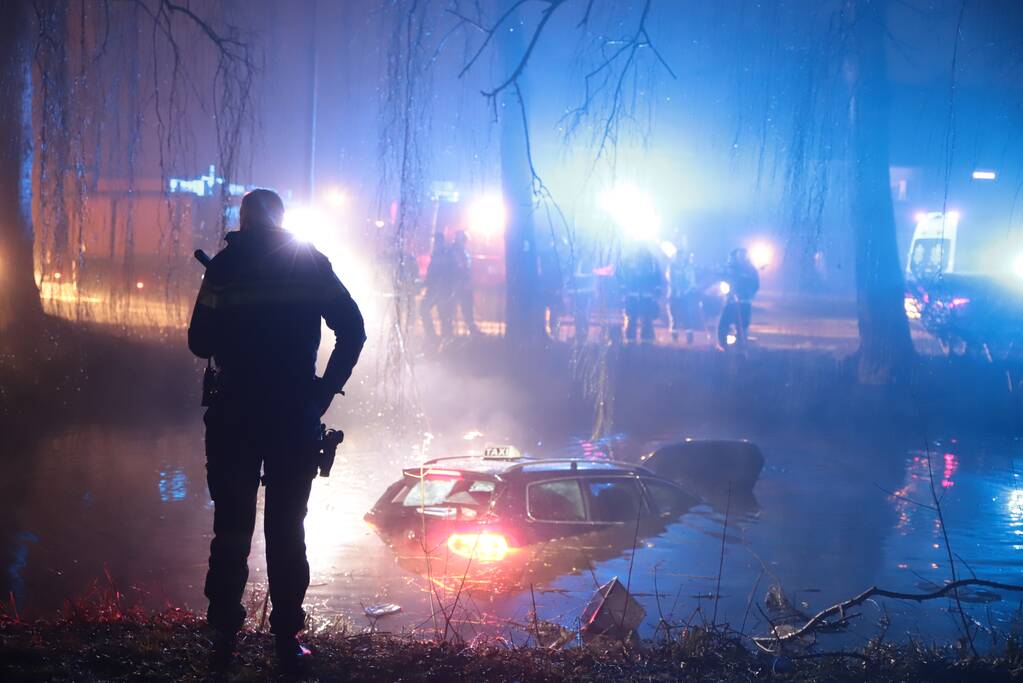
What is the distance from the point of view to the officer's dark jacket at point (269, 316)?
354 centimetres

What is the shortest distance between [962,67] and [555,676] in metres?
8.49

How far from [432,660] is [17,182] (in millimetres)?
11445

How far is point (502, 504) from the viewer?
7.15 m

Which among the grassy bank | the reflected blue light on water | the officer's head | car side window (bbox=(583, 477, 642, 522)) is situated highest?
the officer's head

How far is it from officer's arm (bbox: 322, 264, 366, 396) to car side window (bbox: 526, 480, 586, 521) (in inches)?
153

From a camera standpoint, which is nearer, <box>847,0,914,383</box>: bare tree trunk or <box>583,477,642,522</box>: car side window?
<box>583,477,642,522</box>: car side window

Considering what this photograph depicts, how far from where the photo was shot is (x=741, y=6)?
45.9ft

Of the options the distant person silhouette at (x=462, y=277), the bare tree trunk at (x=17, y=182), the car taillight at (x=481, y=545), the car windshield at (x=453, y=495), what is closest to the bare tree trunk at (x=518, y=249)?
the distant person silhouette at (x=462, y=277)

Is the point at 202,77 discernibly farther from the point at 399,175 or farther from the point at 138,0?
the point at 399,175

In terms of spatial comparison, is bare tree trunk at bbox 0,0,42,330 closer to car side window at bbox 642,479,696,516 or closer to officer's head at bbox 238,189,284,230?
car side window at bbox 642,479,696,516

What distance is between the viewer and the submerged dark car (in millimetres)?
7102

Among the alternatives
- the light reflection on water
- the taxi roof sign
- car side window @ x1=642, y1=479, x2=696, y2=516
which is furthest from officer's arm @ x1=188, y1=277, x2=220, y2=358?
car side window @ x1=642, y1=479, x2=696, y2=516

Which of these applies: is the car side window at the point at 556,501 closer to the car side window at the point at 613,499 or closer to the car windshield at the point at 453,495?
the car side window at the point at 613,499

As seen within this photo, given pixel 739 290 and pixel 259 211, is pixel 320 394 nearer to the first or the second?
pixel 259 211
